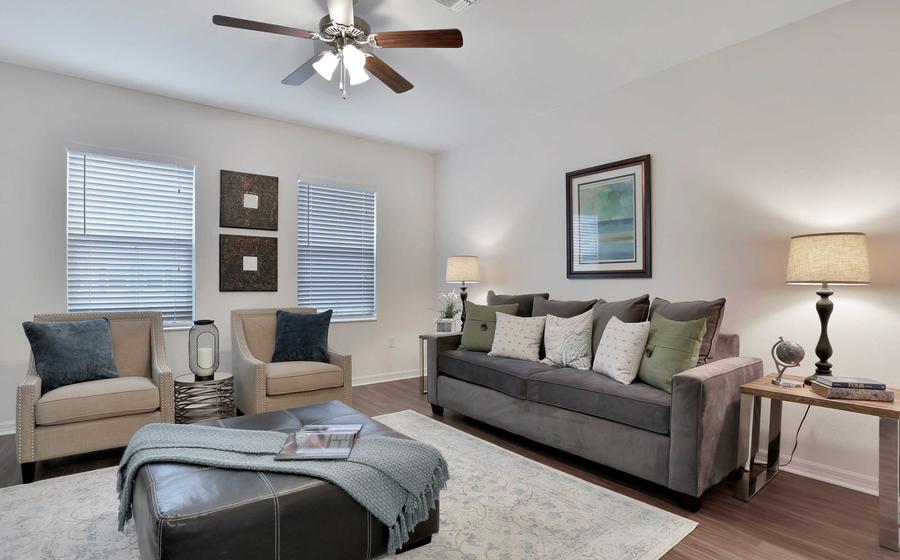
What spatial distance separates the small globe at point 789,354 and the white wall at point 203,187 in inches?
150

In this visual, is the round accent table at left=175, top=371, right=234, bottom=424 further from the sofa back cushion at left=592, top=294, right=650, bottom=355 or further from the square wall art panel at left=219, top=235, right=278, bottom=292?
the sofa back cushion at left=592, top=294, right=650, bottom=355

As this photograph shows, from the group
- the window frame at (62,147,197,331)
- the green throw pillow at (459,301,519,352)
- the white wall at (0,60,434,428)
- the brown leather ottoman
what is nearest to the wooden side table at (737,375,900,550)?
the green throw pillow at (459,301,519,352)

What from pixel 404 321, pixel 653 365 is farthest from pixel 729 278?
pixel 404 321

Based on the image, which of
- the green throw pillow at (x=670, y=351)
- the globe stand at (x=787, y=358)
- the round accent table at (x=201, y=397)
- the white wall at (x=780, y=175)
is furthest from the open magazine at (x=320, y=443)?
the white wall at (x=780, y=175)

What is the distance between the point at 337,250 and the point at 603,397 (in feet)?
11.1

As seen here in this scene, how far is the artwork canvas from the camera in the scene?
436 cm

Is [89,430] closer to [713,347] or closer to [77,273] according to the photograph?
[77,273]

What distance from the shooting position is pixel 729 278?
10.3 feet

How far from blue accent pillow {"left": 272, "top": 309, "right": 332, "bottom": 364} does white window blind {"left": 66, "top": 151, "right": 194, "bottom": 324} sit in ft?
3.29

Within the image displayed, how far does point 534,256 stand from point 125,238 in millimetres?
3627

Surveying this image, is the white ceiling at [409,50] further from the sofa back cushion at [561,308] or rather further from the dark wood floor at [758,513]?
the dark wood floor at [758,513]

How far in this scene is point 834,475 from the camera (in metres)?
2.67

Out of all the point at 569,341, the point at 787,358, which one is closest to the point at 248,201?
the point at 569,341

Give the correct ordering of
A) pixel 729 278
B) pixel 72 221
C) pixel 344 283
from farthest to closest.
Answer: pixel 344 283 < pixel 72 221 < pixel 729 278
